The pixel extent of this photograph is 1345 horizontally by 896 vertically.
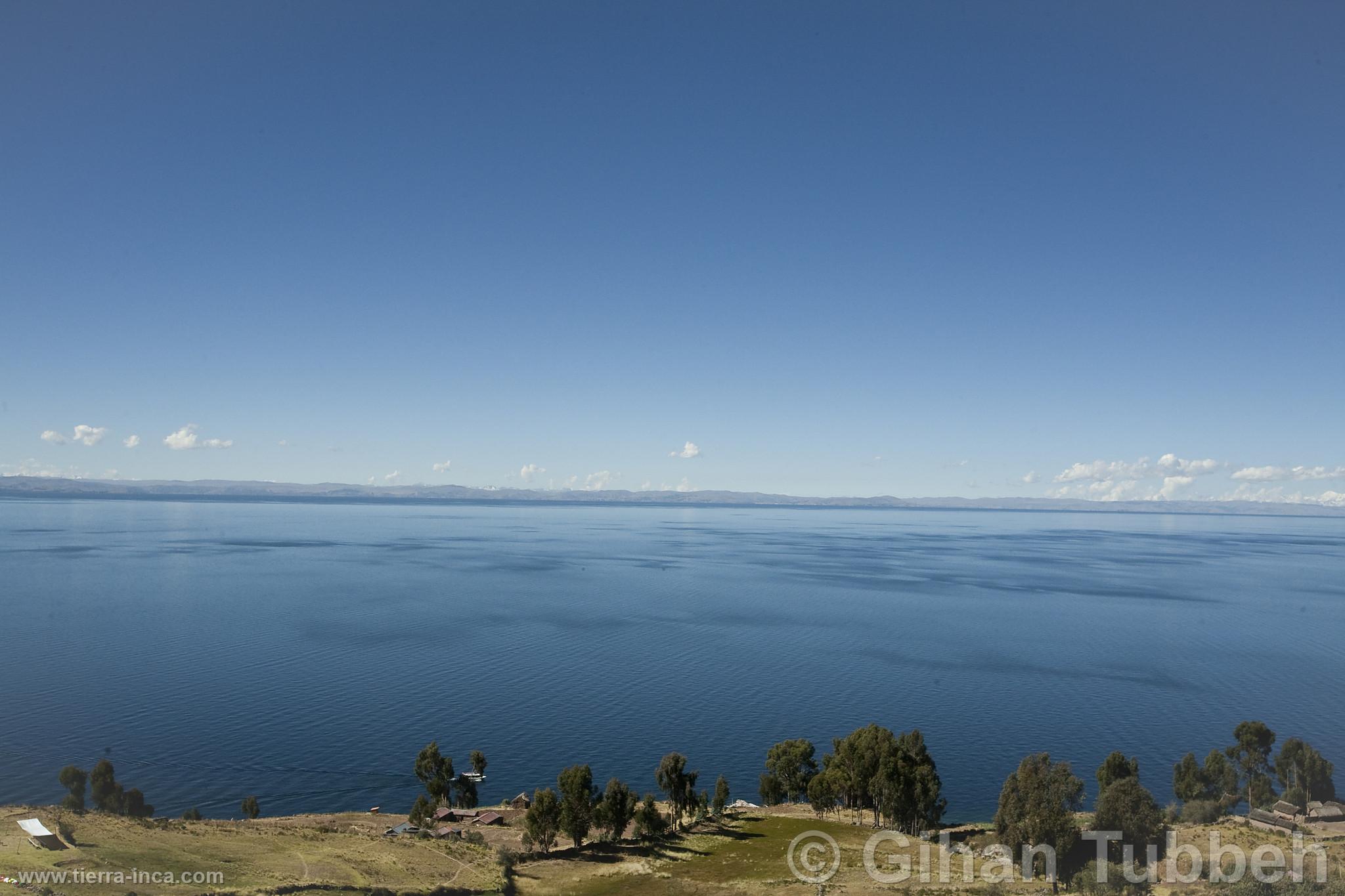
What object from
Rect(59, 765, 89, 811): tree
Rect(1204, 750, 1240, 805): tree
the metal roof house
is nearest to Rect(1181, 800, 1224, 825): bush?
the metal roof house

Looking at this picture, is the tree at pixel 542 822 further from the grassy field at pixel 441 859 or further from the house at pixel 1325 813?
the house at pixel 1325 813

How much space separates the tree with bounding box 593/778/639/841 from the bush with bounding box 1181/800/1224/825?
3787cm

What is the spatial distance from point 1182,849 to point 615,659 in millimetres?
65039

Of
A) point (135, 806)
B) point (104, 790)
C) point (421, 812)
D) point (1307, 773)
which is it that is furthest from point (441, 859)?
point (1307, 773)

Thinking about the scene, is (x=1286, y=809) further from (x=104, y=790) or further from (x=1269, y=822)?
(x=104, y=790)

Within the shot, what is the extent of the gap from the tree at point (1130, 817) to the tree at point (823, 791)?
56.5ft

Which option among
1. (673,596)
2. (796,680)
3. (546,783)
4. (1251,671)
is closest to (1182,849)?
(546,783)

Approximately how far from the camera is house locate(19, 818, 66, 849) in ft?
117

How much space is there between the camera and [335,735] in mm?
65812

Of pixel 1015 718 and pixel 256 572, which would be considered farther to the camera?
pixel 256 572

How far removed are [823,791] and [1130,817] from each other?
19.9 meters

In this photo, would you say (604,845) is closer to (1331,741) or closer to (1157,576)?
(1331,741)

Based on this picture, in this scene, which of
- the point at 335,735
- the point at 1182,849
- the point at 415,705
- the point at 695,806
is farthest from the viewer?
the point at 415,705

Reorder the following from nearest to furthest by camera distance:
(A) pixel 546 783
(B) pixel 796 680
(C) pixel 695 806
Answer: (C) pixel 695 806 → (A) pixel 546 783 → (B) pixel 796 680
